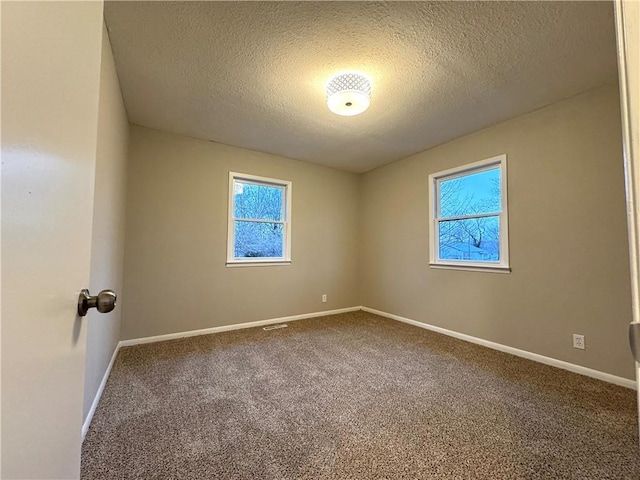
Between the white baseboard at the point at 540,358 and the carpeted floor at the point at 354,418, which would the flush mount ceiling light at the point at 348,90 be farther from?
the white baseboard at the point at 540,358

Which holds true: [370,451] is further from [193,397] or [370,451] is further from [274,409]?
[193,397]

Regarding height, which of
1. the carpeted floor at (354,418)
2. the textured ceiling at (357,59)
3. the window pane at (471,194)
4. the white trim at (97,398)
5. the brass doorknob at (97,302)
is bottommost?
the carpeted floor at (354,418)

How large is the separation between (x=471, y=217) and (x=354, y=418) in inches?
102

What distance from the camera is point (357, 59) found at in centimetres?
197

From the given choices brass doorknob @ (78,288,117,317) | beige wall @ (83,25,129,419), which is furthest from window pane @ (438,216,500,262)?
beige wall @ (83,25,129,419)

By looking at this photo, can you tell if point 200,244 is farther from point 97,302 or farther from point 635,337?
point 635,337

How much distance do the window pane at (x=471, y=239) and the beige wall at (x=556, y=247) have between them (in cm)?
19

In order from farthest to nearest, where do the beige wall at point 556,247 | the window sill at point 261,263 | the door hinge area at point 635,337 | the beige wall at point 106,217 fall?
the window sill at point 261,263
the beige wall at point 556,247
the beige wall at point 106,217
the door hinge area at point 635,337

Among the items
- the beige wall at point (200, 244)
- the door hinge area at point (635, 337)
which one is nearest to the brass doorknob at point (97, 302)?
the door hinge area at point (635, 337)

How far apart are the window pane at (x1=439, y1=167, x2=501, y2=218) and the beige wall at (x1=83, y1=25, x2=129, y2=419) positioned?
3512 mm

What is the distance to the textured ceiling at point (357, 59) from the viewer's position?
1.62 metres

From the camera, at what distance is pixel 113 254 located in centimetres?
238

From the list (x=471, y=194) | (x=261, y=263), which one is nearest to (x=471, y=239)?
(x=471, y=194)

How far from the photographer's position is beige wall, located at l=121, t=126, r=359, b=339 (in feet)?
9.93
